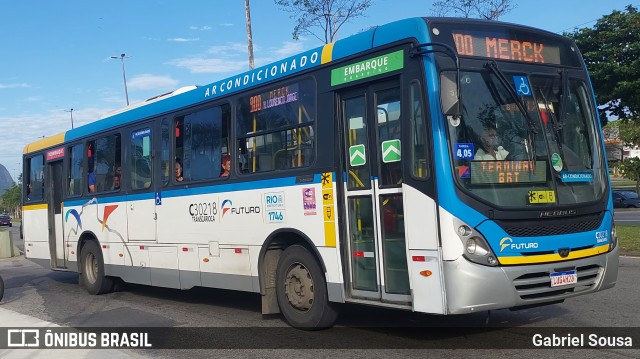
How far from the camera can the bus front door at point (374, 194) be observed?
20.7 feet

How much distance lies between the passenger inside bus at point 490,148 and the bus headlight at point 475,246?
72 centimetres

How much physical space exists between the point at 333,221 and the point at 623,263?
835cm

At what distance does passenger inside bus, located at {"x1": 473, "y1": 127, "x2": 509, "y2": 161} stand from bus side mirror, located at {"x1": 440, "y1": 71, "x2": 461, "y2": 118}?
0.44 meters

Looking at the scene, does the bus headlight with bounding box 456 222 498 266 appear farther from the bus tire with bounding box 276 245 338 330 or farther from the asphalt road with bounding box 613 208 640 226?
the asphalt road with bounding box 613 208 640 226

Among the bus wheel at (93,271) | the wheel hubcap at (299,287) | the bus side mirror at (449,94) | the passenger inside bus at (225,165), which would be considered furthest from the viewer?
the bus wheel at (93,271)

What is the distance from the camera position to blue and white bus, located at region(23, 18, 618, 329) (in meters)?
5.81

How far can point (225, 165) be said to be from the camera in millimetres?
8820

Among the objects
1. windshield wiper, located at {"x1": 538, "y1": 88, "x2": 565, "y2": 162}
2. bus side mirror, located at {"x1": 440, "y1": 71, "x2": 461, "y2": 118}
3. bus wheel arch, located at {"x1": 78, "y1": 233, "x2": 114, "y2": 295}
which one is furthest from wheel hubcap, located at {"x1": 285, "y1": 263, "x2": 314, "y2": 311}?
bus wheel arch, located at {"x1": 78, "y1": 233, "x2": 114, "y2": 295}

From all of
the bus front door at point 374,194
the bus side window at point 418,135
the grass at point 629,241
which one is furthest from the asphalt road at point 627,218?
the bus side window at point 418,135

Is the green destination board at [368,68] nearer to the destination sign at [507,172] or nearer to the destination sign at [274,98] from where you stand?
the destination sign at [274,98]

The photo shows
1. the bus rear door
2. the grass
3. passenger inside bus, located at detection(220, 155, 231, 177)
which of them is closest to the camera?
passenger inside bus, located at detection(220, 155, 231, 177)

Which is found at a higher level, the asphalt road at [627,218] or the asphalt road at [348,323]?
the asphalt road at [348,323]

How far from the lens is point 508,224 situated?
582 centimetres

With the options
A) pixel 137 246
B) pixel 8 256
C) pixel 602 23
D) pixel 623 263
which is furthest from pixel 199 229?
pixel 602 23
